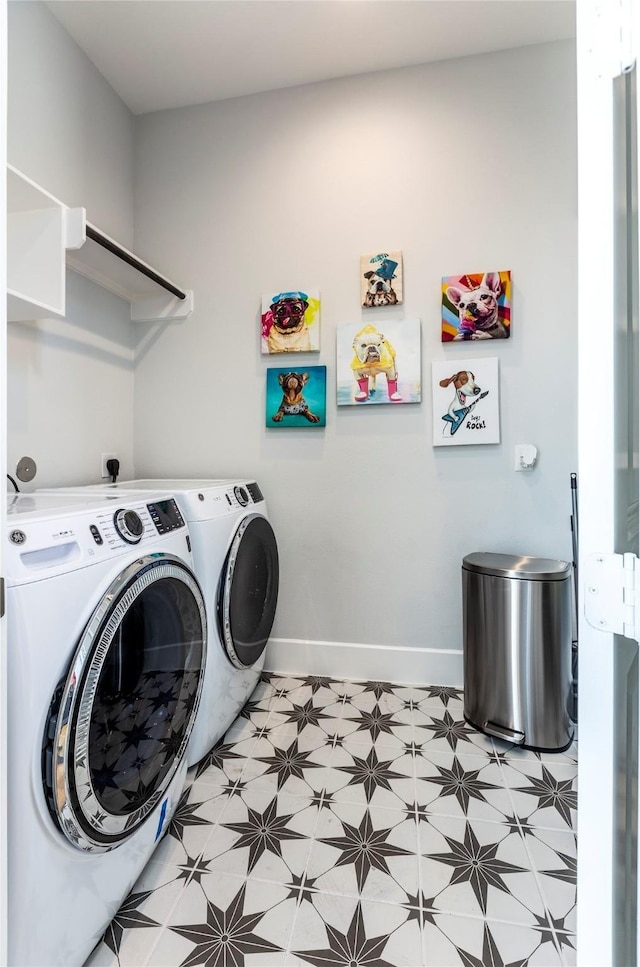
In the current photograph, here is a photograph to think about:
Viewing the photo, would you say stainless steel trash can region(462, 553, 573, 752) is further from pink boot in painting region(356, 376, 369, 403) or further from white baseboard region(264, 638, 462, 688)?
pink boot in painting region(356, 376, 369, 403)

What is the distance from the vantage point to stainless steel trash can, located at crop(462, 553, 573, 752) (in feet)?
5.47

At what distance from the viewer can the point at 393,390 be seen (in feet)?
7.02

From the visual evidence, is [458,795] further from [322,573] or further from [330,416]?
[330,416]

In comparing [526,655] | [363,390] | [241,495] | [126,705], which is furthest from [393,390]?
[126,705]

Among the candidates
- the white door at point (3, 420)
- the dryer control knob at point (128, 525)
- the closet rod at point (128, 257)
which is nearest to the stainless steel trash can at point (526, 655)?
the dryer control knob at point (128, 525)

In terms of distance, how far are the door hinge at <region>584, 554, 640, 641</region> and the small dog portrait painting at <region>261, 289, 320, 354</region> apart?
70.5 inches

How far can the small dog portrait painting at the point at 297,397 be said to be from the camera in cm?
221

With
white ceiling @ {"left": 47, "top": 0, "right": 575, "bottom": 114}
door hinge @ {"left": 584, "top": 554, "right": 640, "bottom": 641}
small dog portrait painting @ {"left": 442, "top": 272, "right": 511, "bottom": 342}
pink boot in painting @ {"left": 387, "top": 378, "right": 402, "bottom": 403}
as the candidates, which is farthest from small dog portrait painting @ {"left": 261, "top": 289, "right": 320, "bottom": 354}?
door hinge @ {"left": 584, "top": 554, "right": 640, "bottom": 641}

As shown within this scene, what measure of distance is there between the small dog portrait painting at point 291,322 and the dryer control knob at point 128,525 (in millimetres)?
1331

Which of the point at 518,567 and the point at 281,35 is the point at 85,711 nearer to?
the point at 518,567

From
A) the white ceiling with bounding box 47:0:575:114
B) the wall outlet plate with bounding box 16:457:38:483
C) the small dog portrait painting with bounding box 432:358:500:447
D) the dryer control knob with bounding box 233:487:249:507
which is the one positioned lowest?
the dryer control knob with bounding box 233:487:249:507

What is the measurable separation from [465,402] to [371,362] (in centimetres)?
46

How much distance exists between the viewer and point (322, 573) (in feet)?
7.39

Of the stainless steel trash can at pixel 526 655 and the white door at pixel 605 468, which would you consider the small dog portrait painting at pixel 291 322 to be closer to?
the stainless steel trash can at pixel 526 655
